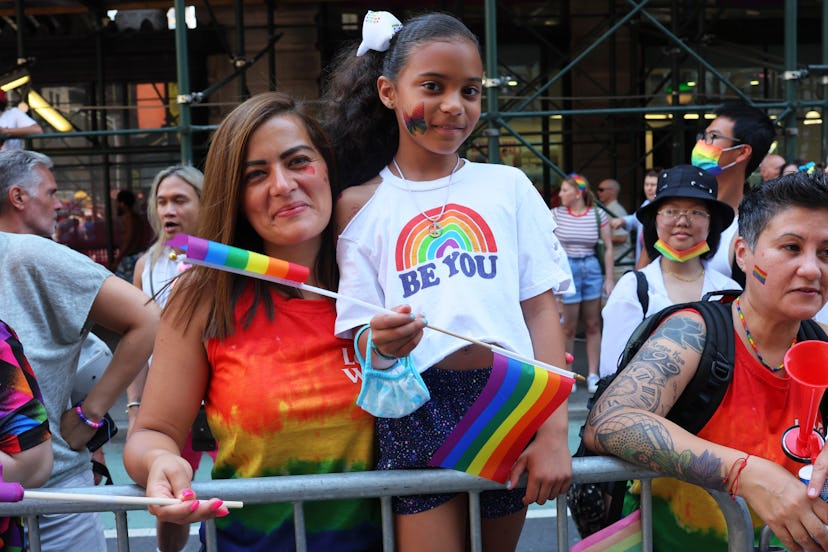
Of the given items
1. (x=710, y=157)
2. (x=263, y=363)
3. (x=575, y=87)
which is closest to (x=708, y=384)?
(x=263, y=363)

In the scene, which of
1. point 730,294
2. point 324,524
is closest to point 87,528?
point 324,524

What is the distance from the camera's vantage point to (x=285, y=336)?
197cm

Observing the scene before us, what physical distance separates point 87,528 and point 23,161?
4.26 ft

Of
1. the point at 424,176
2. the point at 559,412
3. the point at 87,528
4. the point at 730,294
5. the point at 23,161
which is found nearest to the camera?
the point at 559,412

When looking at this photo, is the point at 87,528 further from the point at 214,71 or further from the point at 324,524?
the point at 214,71

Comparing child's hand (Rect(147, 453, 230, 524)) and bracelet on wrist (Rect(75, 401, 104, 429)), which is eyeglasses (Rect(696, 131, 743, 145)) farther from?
child's hand (Rect(147, 453, 230, 524))

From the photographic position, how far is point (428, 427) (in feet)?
6.40

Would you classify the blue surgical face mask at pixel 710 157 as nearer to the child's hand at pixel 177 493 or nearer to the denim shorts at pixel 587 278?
the child's hand at pixel 177 493

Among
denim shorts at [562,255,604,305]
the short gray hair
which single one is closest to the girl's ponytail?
the short gray hair

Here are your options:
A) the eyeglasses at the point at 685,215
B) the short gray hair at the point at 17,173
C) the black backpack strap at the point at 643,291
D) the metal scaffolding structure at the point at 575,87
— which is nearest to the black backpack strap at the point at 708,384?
the black backpack strap at the point at 643,291

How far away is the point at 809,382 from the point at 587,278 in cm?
616

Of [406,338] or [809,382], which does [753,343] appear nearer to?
[809,382]

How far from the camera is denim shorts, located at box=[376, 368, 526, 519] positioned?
6.34 ft

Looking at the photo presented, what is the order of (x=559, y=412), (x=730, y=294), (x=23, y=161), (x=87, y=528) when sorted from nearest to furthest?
(x=559, y=412)
(x=730, y=294)
(x=87, y=528)
(x=23, y=161)
